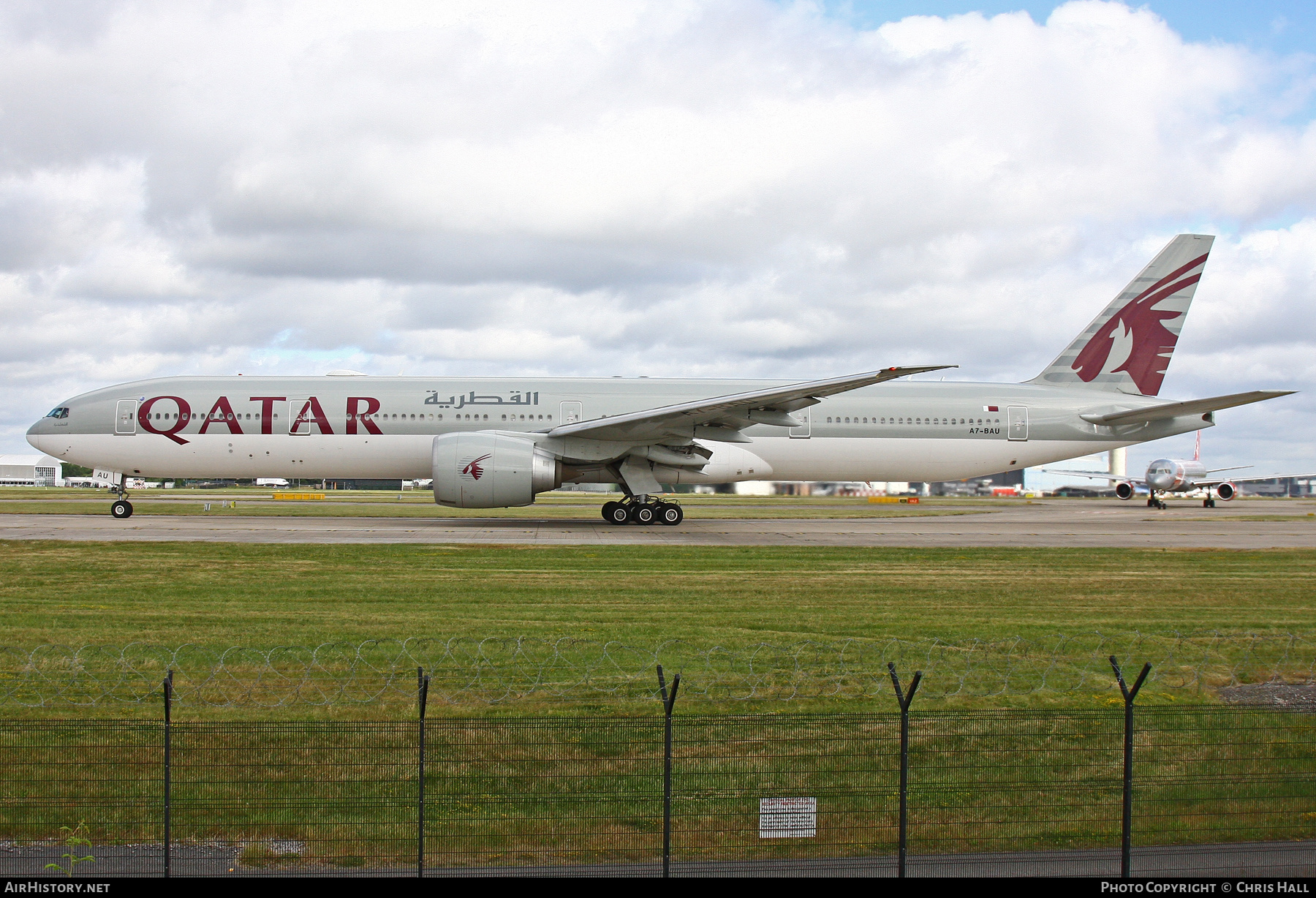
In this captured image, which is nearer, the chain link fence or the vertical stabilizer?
A: the chain link fence

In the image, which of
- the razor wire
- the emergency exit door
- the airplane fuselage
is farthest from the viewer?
the emergency exit door

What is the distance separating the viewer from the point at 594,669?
33.8 ft

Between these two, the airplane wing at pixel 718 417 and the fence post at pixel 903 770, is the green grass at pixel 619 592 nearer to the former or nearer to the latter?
the airplane wing at pixel 718 417

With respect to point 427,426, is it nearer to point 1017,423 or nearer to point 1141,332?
point 1017,423

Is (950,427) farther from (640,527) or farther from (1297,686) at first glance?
(1297,686)

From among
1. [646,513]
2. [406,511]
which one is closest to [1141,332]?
[646,513]

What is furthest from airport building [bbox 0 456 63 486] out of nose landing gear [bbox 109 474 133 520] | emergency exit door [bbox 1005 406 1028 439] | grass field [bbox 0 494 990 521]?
emergency exit door [bbox 1005 406 1028 439]

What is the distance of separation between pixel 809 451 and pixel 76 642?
22.3 metres

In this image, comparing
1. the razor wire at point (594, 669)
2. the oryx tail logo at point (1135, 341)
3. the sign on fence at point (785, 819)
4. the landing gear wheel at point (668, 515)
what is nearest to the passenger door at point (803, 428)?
the landing gear wheel at point (668, 515)

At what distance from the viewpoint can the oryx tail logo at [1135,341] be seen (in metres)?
33.7

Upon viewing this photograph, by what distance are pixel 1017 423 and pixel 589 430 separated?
14420 millimetres

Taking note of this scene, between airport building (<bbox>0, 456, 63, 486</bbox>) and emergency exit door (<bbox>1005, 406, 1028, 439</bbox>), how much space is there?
371 ft

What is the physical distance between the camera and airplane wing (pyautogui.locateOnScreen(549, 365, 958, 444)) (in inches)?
996

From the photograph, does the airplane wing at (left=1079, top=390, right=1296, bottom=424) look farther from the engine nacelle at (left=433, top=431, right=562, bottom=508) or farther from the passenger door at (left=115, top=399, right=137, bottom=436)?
the passenger door at (left=115, top=399, right=137, bottom=436)
